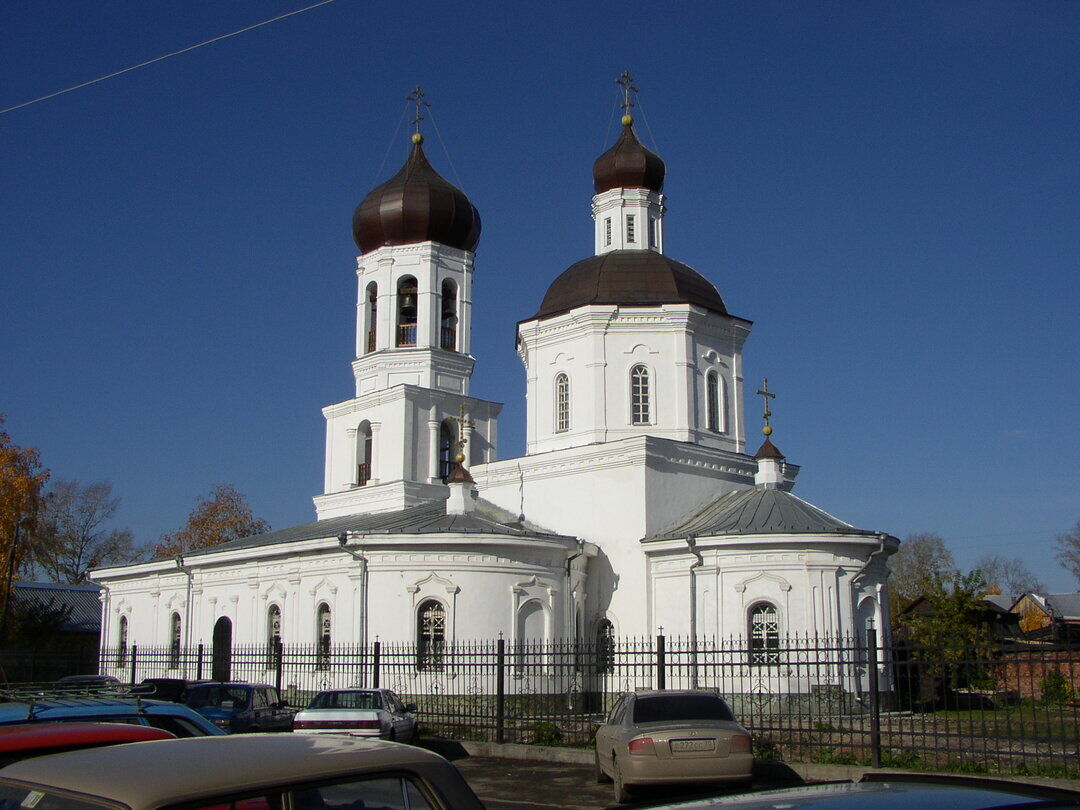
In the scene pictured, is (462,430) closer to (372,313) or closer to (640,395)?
(640,395)

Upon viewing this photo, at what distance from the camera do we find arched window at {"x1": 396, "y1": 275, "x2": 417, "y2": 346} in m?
30.1

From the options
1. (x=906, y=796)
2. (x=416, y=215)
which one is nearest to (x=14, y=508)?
(x=416, y=215)

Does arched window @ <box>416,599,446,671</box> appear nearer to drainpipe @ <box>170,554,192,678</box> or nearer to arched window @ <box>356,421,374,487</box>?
arched window @ <box>356,421,374,487</box>

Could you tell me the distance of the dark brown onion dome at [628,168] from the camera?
28312mm

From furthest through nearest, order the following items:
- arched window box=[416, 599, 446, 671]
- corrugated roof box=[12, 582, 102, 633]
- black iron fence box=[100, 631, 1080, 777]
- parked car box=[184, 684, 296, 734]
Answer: corrugated roof box=[12, 582, 102, 633] < arched window box=[416, 599, 446, 671] < parked car box=[184, 684, 296, 734] < black iron fence box=[100, 631, 1080, 777]

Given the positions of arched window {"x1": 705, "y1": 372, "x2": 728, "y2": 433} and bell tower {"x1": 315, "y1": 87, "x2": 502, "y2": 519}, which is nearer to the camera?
arched window {"x1": 705, "y1": 372, "x2": 728, "y2": 433}

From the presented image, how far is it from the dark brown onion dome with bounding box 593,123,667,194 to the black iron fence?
1162 cm

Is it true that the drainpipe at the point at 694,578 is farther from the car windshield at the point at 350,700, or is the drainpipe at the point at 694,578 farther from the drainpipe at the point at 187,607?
the drainpipe at the point at 187,607

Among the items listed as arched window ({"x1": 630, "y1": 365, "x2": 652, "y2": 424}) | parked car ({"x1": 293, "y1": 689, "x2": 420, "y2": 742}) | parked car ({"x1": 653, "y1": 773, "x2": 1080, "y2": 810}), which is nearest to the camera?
parked car ({"x1": 653, "y1": 773, "x2": 1080, "y2": 810})

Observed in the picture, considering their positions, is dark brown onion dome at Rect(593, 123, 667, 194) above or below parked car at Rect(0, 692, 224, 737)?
above

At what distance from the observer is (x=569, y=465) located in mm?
25297

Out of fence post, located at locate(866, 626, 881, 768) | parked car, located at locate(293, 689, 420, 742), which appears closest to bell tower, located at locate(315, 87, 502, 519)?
parked car, located at locate(293, 689, 420, 742)

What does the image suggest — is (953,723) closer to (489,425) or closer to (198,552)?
(489,425)

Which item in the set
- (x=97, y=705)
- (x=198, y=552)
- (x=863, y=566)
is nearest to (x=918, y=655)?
(x=863, y=566)
